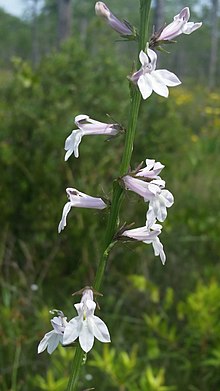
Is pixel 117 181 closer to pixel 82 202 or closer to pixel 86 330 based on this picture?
pixel 82 202

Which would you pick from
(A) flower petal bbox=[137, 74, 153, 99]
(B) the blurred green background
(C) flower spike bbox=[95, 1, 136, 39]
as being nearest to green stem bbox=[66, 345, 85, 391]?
(A) flower petal bbox=[137, 74, 153, 99]

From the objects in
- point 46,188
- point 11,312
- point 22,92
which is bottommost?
point 11,312

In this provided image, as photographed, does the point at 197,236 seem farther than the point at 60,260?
Yes

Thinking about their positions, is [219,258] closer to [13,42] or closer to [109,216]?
[109,216]

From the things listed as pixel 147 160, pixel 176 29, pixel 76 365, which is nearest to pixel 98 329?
pixel 76 365

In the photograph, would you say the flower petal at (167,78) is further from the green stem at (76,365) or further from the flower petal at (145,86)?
the green stem at (76,365)

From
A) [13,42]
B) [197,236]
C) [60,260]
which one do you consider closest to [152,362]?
[60,260]
